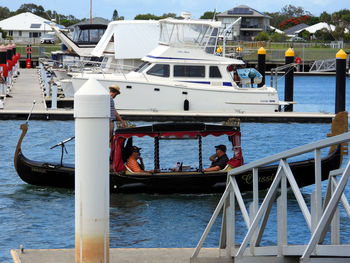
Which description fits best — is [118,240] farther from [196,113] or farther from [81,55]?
[81,55]

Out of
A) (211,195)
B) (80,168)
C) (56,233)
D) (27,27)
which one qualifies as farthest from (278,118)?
(27,27)

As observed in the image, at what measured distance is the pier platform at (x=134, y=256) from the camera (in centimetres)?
923

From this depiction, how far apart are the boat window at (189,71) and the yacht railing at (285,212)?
22.4 meters

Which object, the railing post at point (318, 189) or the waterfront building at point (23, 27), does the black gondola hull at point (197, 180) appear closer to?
the railing post at point (318, 189)

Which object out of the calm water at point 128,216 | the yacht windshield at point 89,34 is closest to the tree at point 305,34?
the yacht windshield at point 89,34

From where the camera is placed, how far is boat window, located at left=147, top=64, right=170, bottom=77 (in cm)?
3189

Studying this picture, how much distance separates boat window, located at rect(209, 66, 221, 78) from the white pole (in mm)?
23875

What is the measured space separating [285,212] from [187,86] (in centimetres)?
2356

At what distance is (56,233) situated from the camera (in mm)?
14758

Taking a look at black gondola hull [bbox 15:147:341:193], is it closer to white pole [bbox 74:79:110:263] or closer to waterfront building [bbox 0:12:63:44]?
white pole [bbox 74:79:110:263]

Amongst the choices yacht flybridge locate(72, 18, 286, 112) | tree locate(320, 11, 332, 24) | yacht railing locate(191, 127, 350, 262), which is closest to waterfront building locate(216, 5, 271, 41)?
tree locate(320, 11, 332, 24)

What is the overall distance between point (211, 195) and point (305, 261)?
10330 mm

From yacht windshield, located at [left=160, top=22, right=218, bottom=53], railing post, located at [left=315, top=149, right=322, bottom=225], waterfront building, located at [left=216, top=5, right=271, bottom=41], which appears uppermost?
waterfront building, located at [left=216, top=5, right=271, bottom=41]

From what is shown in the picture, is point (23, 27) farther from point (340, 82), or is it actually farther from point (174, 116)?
point (340, 82)
